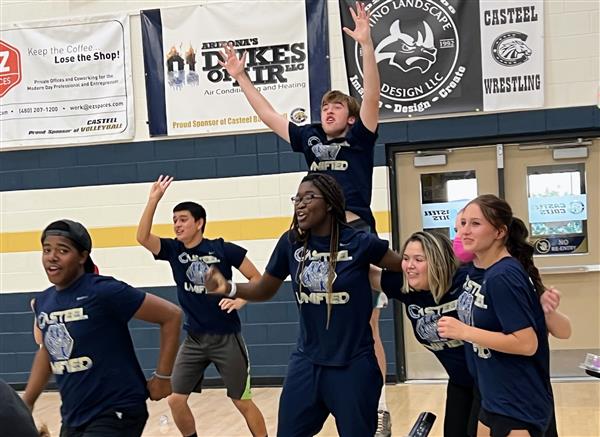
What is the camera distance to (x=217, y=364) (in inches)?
207

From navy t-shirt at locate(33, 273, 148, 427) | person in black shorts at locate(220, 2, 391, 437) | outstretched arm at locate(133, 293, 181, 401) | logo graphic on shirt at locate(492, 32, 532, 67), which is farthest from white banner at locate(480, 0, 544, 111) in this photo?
navy t-shirt at locate(33, 273, 148, 427)

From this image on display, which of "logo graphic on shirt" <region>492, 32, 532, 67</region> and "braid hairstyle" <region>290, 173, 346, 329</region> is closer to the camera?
"braid hairstyle" <region>290, 173, 346, 329</region>

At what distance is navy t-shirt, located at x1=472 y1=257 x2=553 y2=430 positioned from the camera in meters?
2.95

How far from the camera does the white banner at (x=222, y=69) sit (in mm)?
7992

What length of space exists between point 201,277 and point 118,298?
88.2 inches

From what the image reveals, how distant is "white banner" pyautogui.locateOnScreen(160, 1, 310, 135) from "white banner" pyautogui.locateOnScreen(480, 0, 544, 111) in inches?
73.2

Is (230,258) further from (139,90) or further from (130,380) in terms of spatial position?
(139,90)

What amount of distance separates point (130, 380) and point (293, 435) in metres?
0.82

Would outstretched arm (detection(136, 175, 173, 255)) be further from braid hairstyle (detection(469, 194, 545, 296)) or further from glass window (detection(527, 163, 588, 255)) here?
glass window (detection(527, 163, 588, 255))

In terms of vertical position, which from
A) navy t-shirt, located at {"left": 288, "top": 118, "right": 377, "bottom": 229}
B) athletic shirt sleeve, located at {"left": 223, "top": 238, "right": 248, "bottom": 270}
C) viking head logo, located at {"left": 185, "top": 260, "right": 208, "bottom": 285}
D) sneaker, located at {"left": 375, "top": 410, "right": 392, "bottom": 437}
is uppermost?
navy t-shirt, located at {"left": 288, "top": 118, "right": 377, "bottom": 229}

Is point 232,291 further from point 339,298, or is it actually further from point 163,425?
point 163,425

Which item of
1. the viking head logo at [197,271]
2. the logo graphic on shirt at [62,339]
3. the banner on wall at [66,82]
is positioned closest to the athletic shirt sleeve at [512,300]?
the logo graphic on shirt at [62,339]

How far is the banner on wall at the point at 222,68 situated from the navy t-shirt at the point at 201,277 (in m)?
2.85

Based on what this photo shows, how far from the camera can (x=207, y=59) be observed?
818 cm
